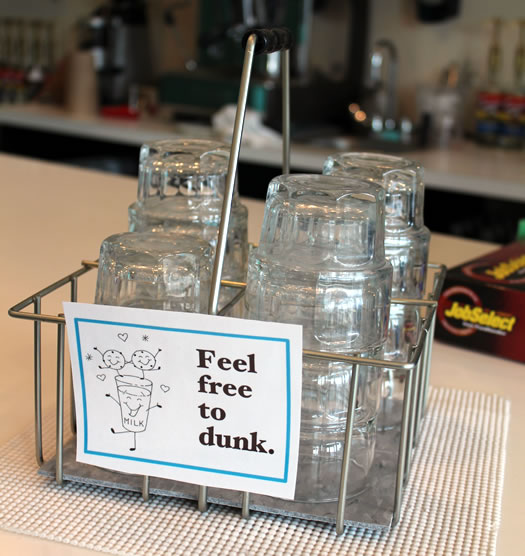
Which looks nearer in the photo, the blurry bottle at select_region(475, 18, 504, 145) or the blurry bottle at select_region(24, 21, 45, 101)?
the blurry bottle at select_region(475, 18, 504, 145)

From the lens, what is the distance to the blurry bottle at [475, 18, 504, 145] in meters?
2.73

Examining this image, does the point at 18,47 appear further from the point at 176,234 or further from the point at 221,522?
the point at 221,522

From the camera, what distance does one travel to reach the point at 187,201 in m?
0.65

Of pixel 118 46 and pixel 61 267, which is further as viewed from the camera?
pixel 118 46

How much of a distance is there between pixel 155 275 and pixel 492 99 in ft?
8.04

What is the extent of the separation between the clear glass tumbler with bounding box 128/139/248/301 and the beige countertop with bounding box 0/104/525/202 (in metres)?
1.33

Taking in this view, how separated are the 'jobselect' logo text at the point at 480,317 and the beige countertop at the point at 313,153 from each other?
1.19m

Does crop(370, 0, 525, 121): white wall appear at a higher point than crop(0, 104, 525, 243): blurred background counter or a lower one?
higher

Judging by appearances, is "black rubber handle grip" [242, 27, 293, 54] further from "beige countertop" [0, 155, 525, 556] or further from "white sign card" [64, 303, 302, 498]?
"beige countertop" [0, 155, 525, 556]

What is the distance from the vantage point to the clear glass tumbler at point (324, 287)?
0.50 metres

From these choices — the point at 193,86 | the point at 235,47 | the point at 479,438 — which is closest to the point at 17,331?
the point at 479,438

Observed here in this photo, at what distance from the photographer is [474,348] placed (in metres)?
0.89

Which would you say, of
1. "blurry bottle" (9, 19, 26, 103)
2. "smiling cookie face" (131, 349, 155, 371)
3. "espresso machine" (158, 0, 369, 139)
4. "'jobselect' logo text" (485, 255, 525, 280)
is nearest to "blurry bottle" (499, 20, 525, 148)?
"espresso machine" (158, 0, 369, 139)

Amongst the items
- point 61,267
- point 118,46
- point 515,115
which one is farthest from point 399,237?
point 118,46
